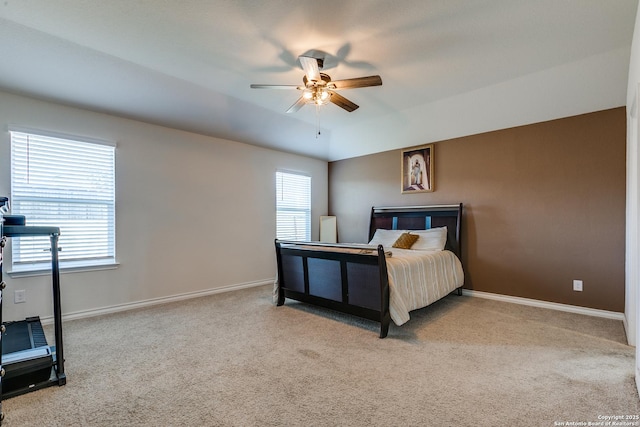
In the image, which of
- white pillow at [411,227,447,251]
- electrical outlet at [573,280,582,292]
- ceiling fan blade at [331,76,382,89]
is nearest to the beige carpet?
electrical outlet at [573,280,582,292]

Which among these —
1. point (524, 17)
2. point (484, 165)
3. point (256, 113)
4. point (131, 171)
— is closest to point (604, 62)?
point (524, 17)

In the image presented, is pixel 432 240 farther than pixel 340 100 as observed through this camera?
Yes

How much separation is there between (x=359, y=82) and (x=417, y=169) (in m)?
2.73

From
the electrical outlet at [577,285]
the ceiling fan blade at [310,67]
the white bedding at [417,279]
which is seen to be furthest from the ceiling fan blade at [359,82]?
the electrical outlet at [577,285]

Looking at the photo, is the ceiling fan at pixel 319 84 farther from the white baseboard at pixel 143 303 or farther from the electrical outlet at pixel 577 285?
the electrical outlet at pixel 577 285

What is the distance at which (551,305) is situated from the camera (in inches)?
152

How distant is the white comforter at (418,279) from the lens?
298 centimetres

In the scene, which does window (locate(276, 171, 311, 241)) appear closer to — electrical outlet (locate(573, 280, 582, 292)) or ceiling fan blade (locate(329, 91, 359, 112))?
ceiling fan blade (locate(329, 91, 359, 112))

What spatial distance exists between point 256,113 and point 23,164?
8.83 ft

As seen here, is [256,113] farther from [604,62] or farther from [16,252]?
[604,62]

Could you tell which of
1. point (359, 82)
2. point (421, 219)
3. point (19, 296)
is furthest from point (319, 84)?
point (19, 296)

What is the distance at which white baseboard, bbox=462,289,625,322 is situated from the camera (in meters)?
3.47

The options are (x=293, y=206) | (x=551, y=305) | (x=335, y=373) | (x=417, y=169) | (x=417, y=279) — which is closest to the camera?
(x=335, y=373)

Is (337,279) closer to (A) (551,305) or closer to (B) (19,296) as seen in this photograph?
(A) (551,305)
